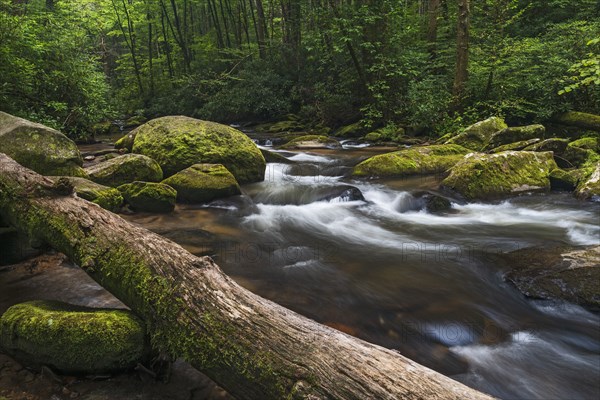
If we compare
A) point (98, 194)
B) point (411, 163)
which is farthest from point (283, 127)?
point (98, 194)

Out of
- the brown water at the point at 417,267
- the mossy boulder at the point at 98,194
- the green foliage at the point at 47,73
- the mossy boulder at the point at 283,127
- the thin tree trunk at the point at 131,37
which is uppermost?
the thin tree trunk at the point at 131,37

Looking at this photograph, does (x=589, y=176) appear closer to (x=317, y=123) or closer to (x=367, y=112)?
(x=367, y=112)

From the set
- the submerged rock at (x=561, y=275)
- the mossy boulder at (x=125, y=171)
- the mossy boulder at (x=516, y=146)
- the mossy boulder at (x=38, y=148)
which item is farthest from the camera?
the mossy boulder at (x=516, y=146)

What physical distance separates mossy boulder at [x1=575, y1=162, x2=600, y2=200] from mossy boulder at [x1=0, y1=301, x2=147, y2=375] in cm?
832

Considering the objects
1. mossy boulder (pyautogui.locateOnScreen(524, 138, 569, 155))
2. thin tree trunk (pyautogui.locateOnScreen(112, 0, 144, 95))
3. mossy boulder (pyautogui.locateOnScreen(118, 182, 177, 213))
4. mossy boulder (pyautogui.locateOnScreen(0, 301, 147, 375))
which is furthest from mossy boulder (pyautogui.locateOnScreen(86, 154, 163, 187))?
thin tree trunk (pyautogui.locateOnScreen(112, 0, 144, 95))

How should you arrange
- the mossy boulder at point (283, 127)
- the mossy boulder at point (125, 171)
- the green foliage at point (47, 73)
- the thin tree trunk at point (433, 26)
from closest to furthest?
the mossy boulder at point (125, 171), the green foliage at point (47, 73), the thin tree trunk at point (433, 26), the mossy boulder at point (283, 127)

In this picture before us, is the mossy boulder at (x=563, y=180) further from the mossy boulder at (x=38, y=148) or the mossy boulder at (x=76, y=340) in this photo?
the mossy boulder at (x=38, y=148)

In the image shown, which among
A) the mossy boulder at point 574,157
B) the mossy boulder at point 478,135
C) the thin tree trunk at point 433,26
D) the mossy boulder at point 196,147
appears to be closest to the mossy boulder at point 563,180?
the mossy boulder at point 574,157

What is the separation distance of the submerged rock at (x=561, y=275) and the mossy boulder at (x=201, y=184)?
5.22m

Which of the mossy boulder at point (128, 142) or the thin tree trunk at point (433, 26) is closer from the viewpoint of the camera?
the mossy boulder at point (128, 142)

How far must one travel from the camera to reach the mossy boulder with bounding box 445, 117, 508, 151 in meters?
10.8

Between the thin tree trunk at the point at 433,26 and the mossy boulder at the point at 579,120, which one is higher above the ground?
the thin tree trunk at the point at 433,26

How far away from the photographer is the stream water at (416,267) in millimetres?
3576

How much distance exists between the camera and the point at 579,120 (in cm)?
1088
